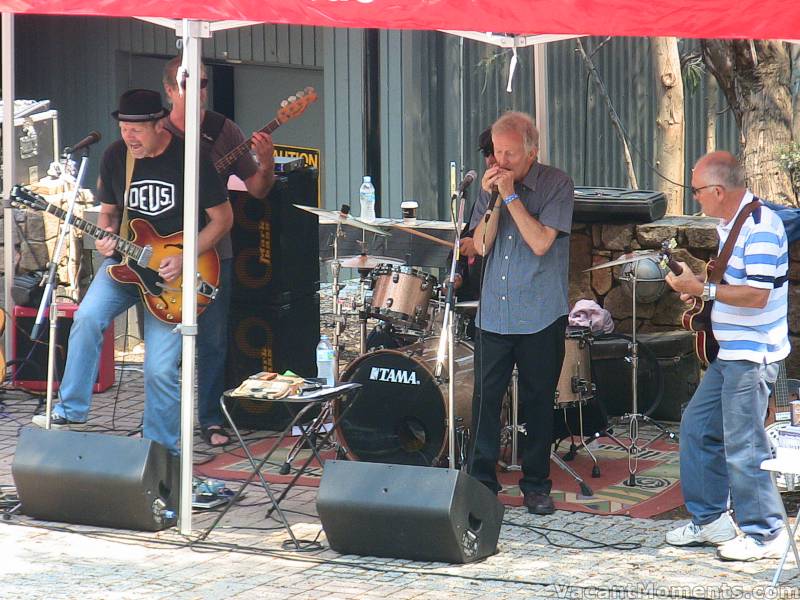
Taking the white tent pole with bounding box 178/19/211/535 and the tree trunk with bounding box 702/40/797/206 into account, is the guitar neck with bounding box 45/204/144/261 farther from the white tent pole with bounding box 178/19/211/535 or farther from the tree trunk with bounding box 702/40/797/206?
the tree trunk with bounding box 702/40/797/206

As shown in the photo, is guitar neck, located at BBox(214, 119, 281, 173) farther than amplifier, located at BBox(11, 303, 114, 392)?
No

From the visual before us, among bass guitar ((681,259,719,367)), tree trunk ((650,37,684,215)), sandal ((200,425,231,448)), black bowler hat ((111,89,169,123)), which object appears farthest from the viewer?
tree trunk ((650,37,684,215))

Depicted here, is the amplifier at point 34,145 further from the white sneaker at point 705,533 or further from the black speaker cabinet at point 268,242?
the white sneaker at point 705,533

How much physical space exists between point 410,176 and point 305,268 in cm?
479

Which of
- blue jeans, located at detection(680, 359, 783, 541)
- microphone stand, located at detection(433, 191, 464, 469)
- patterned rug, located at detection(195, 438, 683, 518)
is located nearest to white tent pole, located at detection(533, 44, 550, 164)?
microphone stand, located at detection(433, 191, 464, 469)

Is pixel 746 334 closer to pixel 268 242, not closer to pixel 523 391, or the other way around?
pixel 523 391

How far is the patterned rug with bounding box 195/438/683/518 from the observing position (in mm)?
6734

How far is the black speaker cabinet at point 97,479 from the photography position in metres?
6.15

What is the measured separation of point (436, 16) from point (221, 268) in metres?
2.98

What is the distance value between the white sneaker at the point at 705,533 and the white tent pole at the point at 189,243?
2198 millimetres

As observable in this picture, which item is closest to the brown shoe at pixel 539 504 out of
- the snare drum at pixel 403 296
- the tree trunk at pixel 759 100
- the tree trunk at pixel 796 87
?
the snare drum at pixel 403 296

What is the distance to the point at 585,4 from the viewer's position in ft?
17.1

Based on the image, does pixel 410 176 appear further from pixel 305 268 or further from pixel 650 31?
pixel 650 31

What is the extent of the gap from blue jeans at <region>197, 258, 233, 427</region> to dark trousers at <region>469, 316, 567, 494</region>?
76.8 inches
